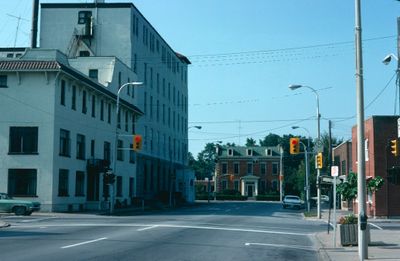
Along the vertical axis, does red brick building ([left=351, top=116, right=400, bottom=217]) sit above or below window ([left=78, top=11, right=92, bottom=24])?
below

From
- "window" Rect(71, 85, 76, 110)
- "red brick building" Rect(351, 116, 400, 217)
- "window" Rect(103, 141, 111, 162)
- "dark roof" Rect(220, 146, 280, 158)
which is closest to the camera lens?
"red brick building" Rect(351, 116, 400, 217)

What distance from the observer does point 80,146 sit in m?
48.3

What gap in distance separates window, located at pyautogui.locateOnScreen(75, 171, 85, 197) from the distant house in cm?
7340

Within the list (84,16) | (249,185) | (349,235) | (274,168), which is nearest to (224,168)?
(249,185)

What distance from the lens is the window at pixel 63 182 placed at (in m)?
43.3

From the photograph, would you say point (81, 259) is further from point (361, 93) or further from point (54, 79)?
point (54, 79)

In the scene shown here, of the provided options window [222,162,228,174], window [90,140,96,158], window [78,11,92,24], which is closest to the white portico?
window [222,162,228,174]

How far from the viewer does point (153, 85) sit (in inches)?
2965

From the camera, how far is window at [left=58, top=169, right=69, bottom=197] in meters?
43.3

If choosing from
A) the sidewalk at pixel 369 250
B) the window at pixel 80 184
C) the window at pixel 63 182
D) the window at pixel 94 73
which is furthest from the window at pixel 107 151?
the sidewalk at pixel 369 250

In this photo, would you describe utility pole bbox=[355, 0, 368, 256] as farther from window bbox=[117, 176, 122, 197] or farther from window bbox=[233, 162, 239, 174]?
window bbox=[233, 162, 239, 174]

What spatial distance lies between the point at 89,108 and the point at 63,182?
8125 mm

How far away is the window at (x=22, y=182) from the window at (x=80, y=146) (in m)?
5.42

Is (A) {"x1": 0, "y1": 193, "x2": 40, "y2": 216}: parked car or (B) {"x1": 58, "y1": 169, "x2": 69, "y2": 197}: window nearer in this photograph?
(A) {"x1": 0, "y1": 193, "x2": 40, "y2": 216}: parked car
